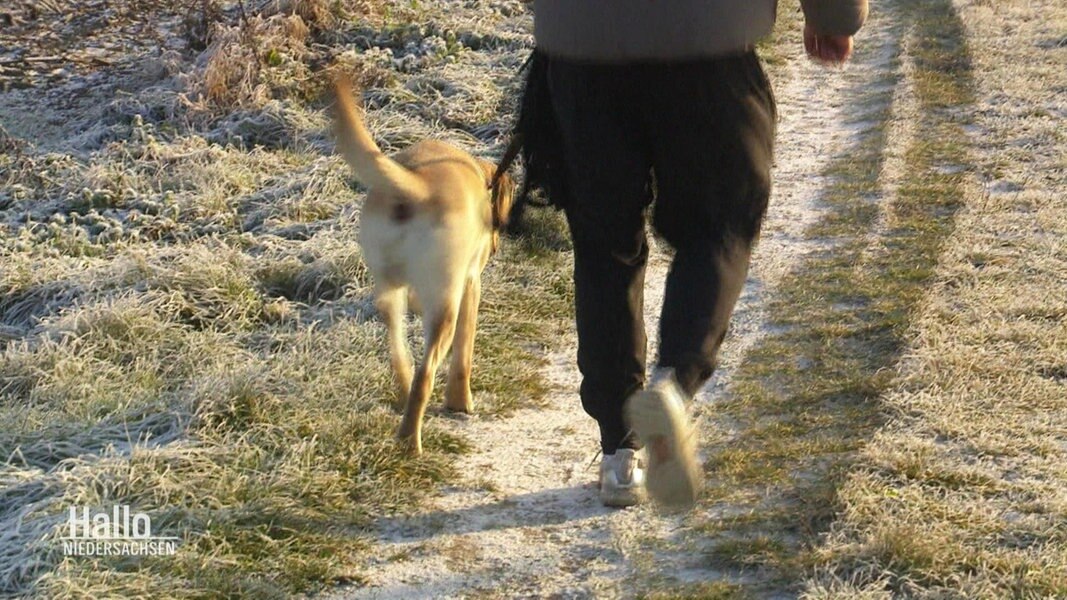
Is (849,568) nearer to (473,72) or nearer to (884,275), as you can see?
(884,275)

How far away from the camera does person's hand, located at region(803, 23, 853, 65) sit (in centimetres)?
309

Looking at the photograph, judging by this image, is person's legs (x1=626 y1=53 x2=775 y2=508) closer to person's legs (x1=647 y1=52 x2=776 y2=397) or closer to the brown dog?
person's legs (x1=647 y1=52 x2=776 y2=397)

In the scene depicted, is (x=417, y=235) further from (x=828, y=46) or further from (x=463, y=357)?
(x=828, y=46)

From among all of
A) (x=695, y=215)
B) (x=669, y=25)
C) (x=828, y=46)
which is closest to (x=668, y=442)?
(x=695, y=215)

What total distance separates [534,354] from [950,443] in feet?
5.26

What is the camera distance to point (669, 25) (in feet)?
9.45

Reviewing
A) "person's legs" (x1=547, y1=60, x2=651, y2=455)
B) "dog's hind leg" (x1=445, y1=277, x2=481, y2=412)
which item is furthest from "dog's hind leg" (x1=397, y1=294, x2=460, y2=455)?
"person's legs" (x1=547, y1=60, x2=651, y2=455)

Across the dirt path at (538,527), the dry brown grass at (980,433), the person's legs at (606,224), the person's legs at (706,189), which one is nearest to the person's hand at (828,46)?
the person's legs at (706,189)

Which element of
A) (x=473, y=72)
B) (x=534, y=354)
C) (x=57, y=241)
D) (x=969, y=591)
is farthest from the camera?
(x=473, y=72)

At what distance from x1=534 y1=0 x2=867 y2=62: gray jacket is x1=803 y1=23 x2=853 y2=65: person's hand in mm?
40

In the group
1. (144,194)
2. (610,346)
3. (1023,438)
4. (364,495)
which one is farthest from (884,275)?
(144,194)

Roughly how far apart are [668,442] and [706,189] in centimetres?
62

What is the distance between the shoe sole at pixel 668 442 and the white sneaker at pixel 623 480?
51 cm

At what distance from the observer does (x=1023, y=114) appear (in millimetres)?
7480
